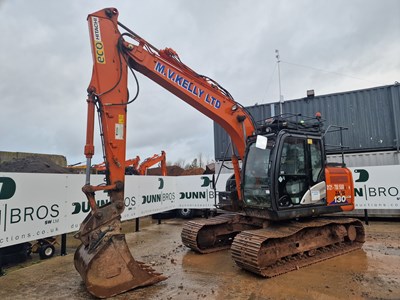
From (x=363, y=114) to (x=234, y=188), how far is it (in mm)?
6886

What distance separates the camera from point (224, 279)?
4559mm

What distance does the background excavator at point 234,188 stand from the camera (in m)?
4.11

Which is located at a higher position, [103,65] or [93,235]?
[103,65]

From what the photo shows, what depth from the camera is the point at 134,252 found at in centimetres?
645

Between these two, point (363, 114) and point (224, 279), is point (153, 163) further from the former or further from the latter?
point (224, 279)

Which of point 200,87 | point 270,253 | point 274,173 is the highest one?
point 200,87

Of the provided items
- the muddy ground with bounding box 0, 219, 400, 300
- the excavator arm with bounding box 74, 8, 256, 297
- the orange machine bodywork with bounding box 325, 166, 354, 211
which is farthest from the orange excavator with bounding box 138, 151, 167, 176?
the orange machine bodywork with bounding box 325, 166, 354, 211

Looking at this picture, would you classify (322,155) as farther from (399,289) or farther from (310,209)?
(399,289)

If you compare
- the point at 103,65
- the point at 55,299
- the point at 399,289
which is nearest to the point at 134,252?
the point at 55,299

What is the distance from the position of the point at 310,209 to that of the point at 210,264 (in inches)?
83.3

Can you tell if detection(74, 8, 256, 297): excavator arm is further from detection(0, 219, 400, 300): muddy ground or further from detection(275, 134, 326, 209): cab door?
detection(275, 134, 326, 209): cab door

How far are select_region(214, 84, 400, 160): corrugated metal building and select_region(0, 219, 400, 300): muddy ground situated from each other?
16.4 ft

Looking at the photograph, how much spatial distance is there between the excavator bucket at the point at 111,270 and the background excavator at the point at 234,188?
0.01 meters

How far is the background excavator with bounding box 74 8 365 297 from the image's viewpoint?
4105mm
